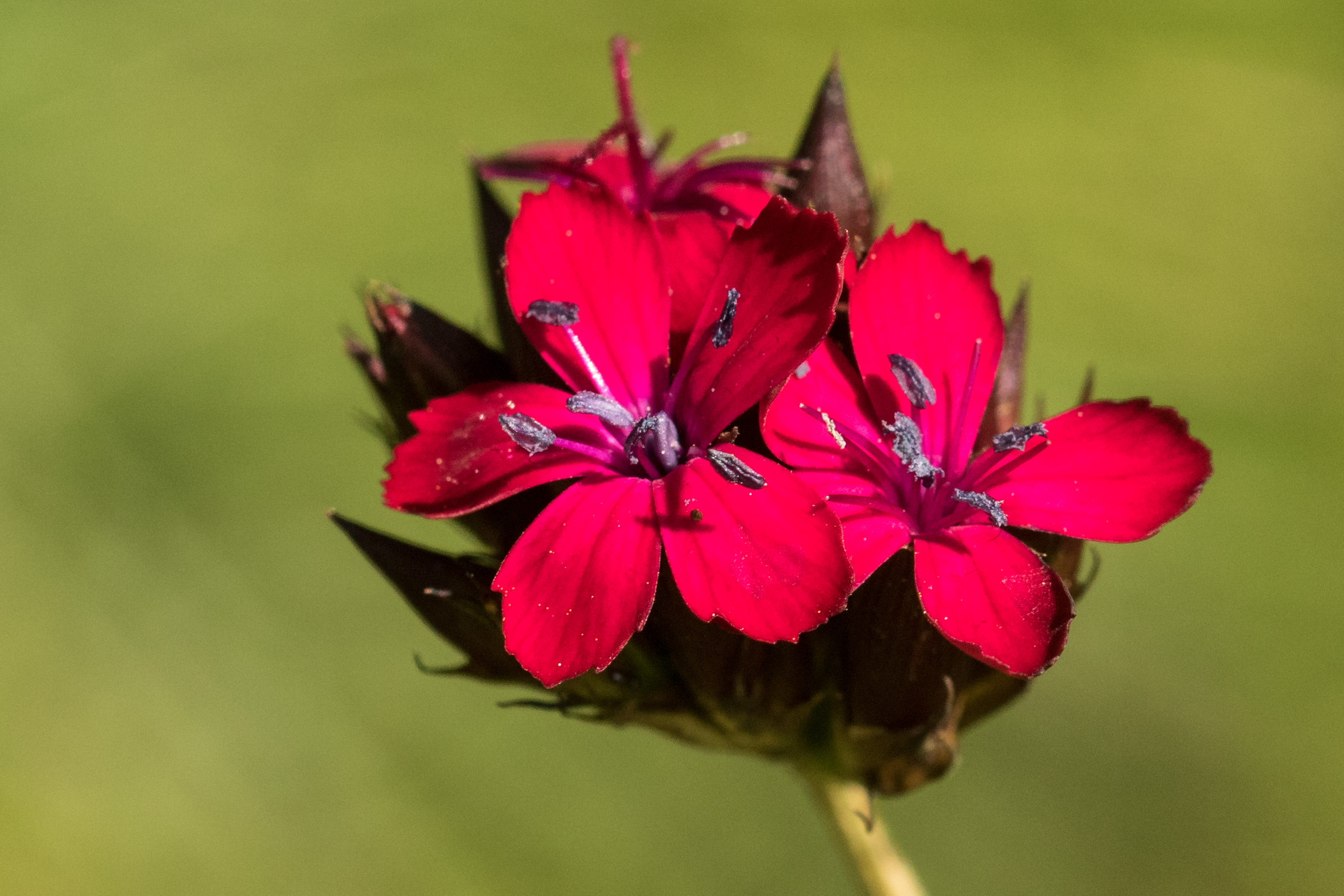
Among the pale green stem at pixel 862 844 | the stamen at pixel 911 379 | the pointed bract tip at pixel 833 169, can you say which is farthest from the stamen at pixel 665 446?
the pale green stem at pixel 862 844

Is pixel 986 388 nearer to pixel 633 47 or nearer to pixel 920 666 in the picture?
pixel 920 666

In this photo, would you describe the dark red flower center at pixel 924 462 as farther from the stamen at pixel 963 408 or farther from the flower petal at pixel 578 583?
the flower petal at pixel 578 583

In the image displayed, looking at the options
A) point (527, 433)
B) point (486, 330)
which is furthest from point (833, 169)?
point (486, 330)

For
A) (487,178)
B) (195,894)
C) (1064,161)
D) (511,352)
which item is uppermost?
(487,178)

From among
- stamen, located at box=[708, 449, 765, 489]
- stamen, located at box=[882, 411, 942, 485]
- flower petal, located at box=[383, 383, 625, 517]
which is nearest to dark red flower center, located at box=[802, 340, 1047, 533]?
stamen, located at box=[882, 411, 942, 485]

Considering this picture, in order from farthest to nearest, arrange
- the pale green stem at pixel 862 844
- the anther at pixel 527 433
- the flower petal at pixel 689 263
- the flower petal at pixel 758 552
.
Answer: the pale green stem at pixel 862 844 < the flower petal at pixel 689 263 < the anther at pixel 527 433 < the flower petal at pixel 758 552

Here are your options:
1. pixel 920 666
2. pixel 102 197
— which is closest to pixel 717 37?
pixel 102 197

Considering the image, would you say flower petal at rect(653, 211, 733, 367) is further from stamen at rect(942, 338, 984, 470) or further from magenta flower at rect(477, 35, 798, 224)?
stamen at rect(942, 338, 984, 470)
